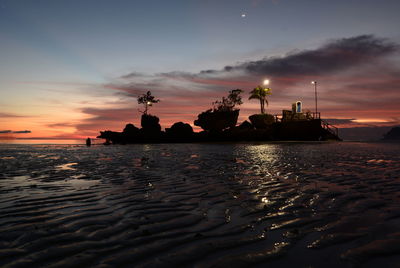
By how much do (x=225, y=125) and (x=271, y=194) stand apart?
72.4 m

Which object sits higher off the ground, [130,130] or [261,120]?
[261,120]

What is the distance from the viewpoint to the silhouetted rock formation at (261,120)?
226ft

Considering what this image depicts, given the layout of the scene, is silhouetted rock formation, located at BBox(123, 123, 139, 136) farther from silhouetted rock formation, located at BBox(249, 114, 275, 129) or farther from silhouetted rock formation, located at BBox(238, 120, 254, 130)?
silhouetted rock formation, located at BBox(249, 114, 275, 129)

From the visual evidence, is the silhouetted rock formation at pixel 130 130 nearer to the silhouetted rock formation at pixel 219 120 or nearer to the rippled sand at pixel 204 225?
the silhouetted rock formation at pixel 219 120

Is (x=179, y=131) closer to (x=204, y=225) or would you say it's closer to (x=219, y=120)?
(x=219, y=120)

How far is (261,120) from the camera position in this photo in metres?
69.1

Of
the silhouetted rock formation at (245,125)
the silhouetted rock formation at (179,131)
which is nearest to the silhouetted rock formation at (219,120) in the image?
the silhouetted rock formation at (245,125)

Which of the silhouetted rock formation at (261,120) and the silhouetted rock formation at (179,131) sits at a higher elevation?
the silhouetted rock formation at (261,120)

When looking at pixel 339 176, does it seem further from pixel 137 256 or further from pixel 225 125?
pixel 225 125

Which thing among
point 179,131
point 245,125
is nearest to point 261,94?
point 245,125

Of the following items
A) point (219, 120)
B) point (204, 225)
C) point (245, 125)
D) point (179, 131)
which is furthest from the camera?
point (219, 120)

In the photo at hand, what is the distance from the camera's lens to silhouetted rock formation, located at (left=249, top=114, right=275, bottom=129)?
226 ft

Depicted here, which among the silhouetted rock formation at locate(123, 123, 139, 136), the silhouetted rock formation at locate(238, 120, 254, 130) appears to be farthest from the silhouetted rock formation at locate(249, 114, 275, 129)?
the silhouetted rock formation at locate(123, 123, 139, 136)

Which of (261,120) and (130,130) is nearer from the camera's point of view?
(261,120)
